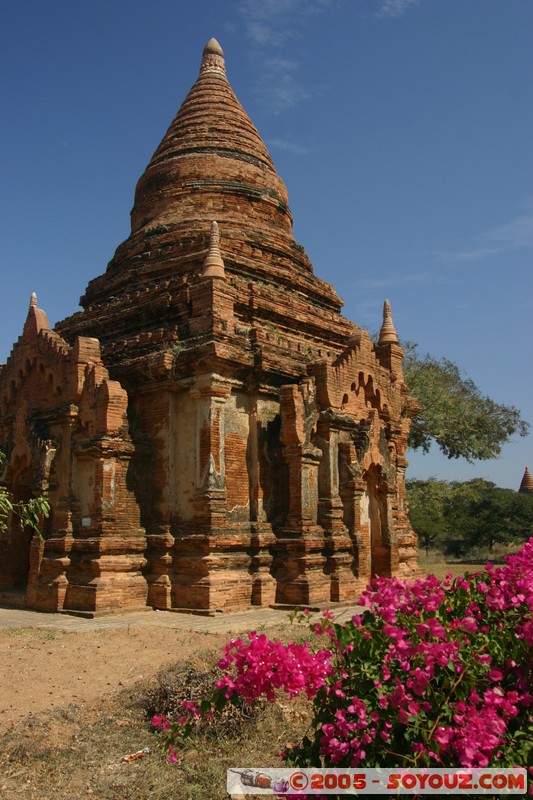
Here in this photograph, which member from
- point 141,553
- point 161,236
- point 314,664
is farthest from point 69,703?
point 161,236

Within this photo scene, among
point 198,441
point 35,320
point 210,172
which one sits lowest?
point 198,441

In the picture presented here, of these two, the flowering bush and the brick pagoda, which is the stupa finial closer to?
the brick pagoda

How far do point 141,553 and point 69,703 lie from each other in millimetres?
5732

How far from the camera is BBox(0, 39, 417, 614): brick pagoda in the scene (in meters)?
12.3

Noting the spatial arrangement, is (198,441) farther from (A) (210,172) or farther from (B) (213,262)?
(A) (210,172)

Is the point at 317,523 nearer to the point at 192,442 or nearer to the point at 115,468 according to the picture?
the point at 192,442

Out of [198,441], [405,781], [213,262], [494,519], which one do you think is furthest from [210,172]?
[494,519]

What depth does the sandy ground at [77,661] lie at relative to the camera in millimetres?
7102

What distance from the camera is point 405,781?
333 cm

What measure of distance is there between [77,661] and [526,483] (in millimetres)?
47054

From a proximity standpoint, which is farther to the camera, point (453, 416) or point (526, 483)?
point (526, 483)

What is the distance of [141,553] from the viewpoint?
12617mm

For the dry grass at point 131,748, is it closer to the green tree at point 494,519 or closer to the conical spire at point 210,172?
the conical spire at point 210,172

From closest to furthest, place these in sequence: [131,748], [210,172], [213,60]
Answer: [131,748] < [210,172] < [213,60]
